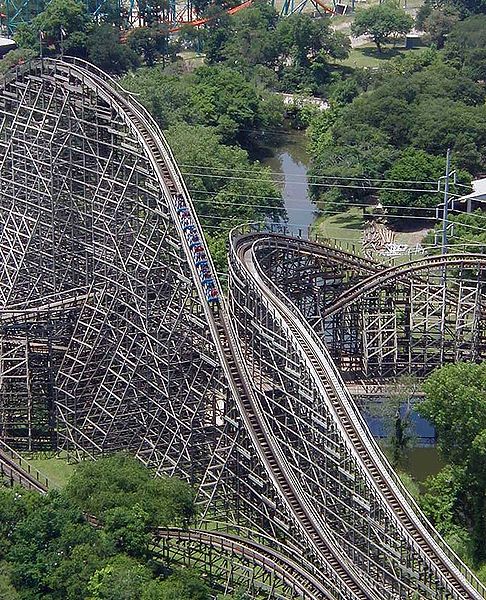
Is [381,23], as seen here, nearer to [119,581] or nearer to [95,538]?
[95,538]

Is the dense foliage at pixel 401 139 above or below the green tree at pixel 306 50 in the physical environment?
below

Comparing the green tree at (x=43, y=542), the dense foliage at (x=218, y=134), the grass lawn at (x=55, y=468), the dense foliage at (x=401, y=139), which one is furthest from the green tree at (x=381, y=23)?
the green tree at (x=43, y=542)

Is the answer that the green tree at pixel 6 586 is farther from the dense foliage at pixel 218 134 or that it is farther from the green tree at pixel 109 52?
the green tree at pixel 109 52

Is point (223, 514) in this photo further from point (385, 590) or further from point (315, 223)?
point (315, 223)

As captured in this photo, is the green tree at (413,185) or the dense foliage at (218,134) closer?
the dense foliage at (218,134)

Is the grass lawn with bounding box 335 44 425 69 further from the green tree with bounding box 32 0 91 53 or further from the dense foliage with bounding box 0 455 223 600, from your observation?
the dense foliage with bounding box 0 455 223 600

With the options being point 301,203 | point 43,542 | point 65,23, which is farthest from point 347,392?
point 65,23

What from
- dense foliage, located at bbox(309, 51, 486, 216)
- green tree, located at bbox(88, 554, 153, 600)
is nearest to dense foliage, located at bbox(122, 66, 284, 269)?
dense foliage, located at bbox(309, 51, 486, 216)
